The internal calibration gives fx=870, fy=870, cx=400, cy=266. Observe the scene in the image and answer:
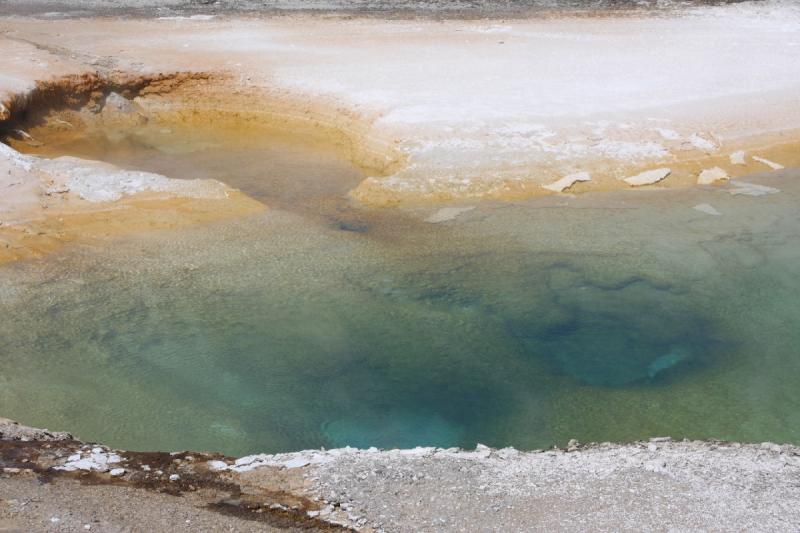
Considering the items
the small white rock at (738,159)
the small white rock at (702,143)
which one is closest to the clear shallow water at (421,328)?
the small white rock at (738,159)

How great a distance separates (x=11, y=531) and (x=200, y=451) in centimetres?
158

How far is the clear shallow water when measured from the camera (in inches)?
231

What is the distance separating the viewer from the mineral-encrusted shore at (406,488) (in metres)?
4.24

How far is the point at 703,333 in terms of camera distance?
6.84m

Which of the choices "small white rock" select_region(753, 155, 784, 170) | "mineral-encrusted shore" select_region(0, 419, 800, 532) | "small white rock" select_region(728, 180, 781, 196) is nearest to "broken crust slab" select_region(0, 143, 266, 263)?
"mineral-encrusted shore" select_region(0, 419, 800, 532)

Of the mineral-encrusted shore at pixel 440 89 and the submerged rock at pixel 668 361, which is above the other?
the mineral-encrusted shore at pixel 440 89

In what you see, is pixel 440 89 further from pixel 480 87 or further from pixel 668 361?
pixel 668 361

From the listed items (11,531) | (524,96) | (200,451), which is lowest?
(200,451)

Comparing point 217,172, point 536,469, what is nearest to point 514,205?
point 217,172

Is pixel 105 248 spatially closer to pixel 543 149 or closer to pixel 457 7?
pixel 543 149

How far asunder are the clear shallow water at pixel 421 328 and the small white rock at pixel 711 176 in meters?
0.29

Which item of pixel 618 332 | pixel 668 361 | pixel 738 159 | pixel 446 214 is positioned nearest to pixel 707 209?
pixel 738 159

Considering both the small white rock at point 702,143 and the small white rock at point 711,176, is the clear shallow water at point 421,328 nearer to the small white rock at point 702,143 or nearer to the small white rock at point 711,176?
the small white rock at point 711,176

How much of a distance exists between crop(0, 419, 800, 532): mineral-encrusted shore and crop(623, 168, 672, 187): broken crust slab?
4.71 meters
